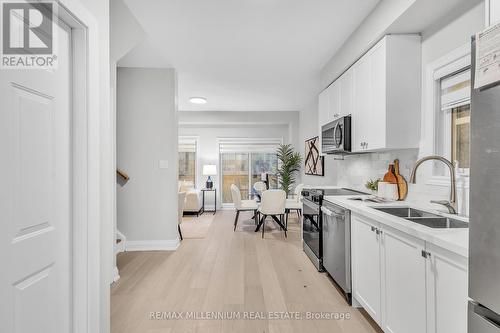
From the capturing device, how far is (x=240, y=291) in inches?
99.1

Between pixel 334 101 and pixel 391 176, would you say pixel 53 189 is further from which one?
pixel 334 101

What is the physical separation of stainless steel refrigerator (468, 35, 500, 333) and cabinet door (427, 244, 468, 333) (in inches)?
6.3

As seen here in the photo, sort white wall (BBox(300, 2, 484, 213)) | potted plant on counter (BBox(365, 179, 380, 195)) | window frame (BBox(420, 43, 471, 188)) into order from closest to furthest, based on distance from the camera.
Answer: white wall (BBox(300, 2, 484, 213)) < window frame (BBox(420, 43, 471, 188)) < potted plant on counter (BBox(365, 179, 380, 195))

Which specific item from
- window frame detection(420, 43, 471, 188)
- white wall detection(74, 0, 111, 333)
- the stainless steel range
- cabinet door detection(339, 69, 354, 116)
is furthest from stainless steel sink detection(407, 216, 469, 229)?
white wall detection(74, 0, 111, 333)

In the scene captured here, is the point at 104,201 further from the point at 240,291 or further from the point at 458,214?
the point at 458,214

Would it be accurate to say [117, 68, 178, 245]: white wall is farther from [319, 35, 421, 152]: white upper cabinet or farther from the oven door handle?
[319, 35, 421, 152]: white upper cabinet

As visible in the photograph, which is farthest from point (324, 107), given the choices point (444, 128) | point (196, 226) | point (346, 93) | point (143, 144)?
point (196, 226)

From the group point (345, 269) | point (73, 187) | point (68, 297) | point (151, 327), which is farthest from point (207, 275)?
point (73, 187)

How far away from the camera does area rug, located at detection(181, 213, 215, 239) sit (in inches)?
178

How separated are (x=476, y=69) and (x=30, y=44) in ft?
5.91

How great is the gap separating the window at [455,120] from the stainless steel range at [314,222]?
44.9 inches

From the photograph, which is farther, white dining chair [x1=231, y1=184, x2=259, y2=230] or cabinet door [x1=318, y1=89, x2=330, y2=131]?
white dining chair [x1=231, y1=184, x2=259, y2=230]

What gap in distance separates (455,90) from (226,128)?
227 inches

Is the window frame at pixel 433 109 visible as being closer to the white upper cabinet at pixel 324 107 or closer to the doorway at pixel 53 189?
the white upper cabinet at pixel 324 107
